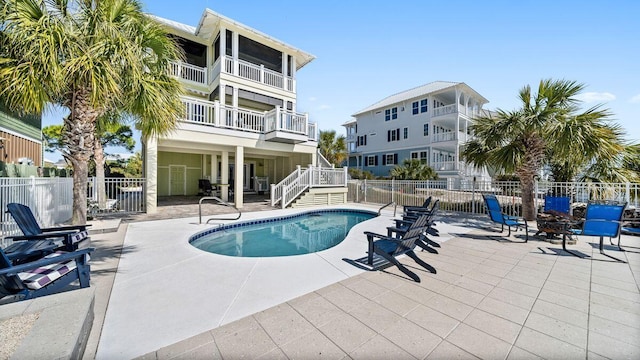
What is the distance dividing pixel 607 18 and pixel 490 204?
5.62m

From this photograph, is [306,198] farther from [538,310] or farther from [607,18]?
[607,18]

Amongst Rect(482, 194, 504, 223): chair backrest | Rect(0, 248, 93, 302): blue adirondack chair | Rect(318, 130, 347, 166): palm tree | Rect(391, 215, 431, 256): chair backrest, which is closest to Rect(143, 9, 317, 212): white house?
Rect(318, 130, 347, 166): palm tree

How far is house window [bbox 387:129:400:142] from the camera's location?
91.6 feet

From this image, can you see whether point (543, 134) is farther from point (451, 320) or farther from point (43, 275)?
point (43, 275)

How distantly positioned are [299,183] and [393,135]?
1813cm

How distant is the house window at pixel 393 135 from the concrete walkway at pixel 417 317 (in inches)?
955

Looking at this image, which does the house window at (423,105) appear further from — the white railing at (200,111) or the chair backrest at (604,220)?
the chair backrest at (604,220)

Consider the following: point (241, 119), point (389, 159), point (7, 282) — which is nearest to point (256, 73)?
point (241, 119)

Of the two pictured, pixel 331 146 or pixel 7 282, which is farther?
pixel 331 146

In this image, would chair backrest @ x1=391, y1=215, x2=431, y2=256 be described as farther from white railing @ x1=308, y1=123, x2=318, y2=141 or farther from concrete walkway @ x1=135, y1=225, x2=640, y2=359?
white railing @ x1=308, y1=123, x2=318, y2=141

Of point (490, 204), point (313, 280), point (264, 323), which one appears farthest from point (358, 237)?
point (264, 323)

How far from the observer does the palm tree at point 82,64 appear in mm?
4688

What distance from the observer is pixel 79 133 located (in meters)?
5.94

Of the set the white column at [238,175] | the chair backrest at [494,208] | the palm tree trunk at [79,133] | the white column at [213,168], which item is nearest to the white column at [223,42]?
the white column at [238,175]
